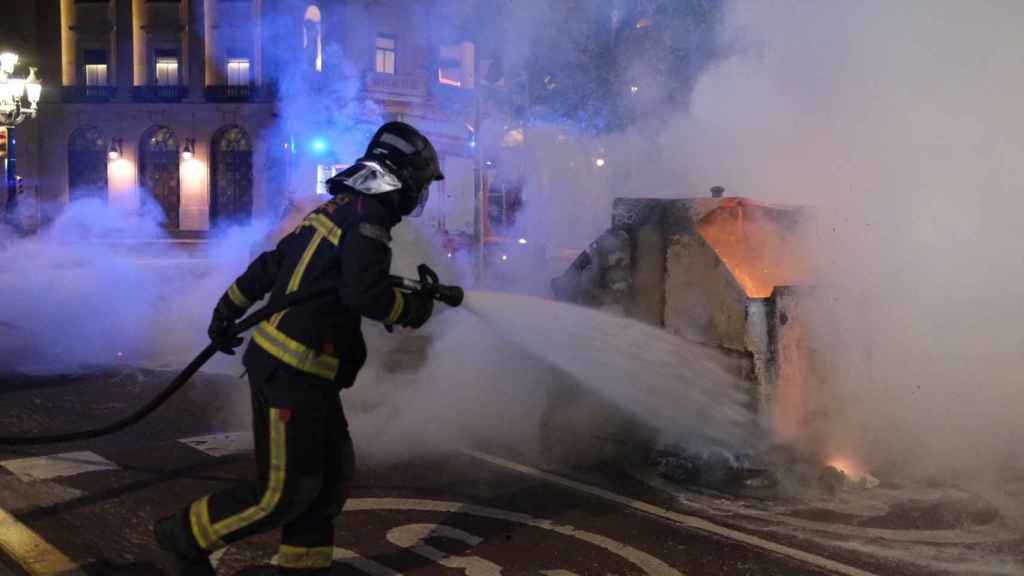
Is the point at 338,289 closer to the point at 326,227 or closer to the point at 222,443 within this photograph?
the point at 326,227

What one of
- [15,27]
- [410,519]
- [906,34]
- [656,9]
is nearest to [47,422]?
[410,519]

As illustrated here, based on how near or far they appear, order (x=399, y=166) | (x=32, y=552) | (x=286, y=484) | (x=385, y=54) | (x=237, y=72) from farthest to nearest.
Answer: (x=237, y=72) < (x=385, y=54) < (x=32, y=552) < (x=399, y=166) < (x=286, y=484)

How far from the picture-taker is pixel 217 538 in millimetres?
2855

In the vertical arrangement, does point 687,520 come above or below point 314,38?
below

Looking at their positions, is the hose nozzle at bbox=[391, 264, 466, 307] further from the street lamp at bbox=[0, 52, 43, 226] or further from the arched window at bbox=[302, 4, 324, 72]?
the arched window at bbox=[302, 4, 324, 72]

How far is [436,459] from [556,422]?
3.24ft

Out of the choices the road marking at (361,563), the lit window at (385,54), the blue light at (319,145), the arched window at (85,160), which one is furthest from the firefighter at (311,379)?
the arched window at (85,160)

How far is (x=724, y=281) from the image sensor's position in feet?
18.5

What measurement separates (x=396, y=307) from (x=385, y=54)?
942 inches

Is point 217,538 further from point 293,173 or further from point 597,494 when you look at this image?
point 293,173

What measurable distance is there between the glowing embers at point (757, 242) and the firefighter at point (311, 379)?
3.31 metres

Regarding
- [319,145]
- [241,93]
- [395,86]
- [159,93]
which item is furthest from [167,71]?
[319,145]

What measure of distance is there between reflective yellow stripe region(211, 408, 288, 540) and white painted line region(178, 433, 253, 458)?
98.4 inches

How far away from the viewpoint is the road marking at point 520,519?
3.69 metres
